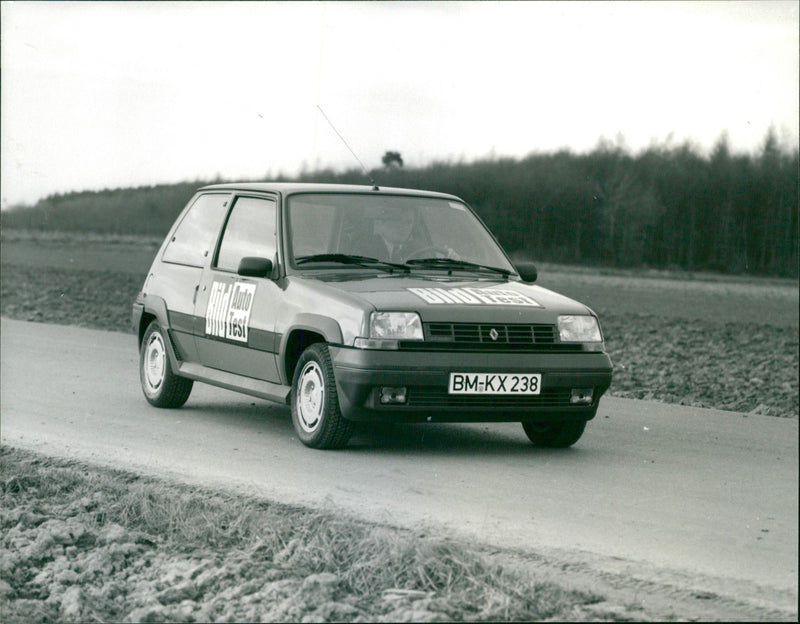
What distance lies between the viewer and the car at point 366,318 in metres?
8.00

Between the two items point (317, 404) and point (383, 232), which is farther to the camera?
point (383, 232)

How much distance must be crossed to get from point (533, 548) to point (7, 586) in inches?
93.3

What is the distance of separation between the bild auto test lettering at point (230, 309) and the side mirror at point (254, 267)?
0.93 feet

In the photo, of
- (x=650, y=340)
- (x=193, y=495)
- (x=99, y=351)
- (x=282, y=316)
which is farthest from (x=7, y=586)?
(x=650, y=340)

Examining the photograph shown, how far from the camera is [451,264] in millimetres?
9094

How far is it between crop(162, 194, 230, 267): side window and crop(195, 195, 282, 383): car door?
170 mm

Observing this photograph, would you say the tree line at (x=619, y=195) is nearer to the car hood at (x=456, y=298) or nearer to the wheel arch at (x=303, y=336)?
the car hood at (x=456, y=298)

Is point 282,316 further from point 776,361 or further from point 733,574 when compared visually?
point 776,361

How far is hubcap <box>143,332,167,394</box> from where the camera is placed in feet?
34.7

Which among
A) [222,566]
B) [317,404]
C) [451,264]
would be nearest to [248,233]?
[451,264]

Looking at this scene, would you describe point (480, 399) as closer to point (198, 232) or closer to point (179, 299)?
point (179, 299)

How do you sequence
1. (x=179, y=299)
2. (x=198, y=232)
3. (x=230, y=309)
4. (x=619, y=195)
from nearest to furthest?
(x=230, y=309) < (x=179, y=299) < (x=198, y=232) < (x=619, y=195)

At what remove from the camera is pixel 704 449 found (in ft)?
29.0

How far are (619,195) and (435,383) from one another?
13.7 ft
